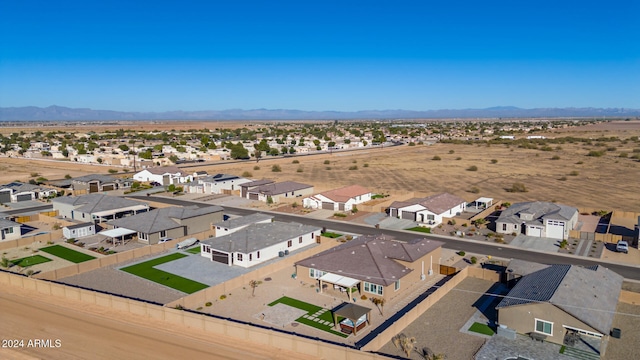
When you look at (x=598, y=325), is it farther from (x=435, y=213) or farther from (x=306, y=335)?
(x=435, y=213)

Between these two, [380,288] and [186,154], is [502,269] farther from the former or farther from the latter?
[186,154]

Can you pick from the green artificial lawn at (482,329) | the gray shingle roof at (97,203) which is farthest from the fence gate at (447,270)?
the gray shingle roof at (97,203)

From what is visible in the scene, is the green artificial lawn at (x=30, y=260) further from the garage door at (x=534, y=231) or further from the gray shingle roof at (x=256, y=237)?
the garage door at (x=534, y=231)

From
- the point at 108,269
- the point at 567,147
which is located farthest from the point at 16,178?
the point at 567,147

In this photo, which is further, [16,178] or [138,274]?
[16,178]

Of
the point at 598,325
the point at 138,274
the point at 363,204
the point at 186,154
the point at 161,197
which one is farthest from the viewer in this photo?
the point at 186,154

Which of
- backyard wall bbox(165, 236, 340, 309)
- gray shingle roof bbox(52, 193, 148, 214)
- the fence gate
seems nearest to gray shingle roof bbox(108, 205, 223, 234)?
gray shingle roof bbox(52, 193, 148, 214)

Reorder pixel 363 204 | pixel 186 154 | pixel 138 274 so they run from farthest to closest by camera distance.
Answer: pixel 186 154 → pixel 363 204 → pixel 138 274
